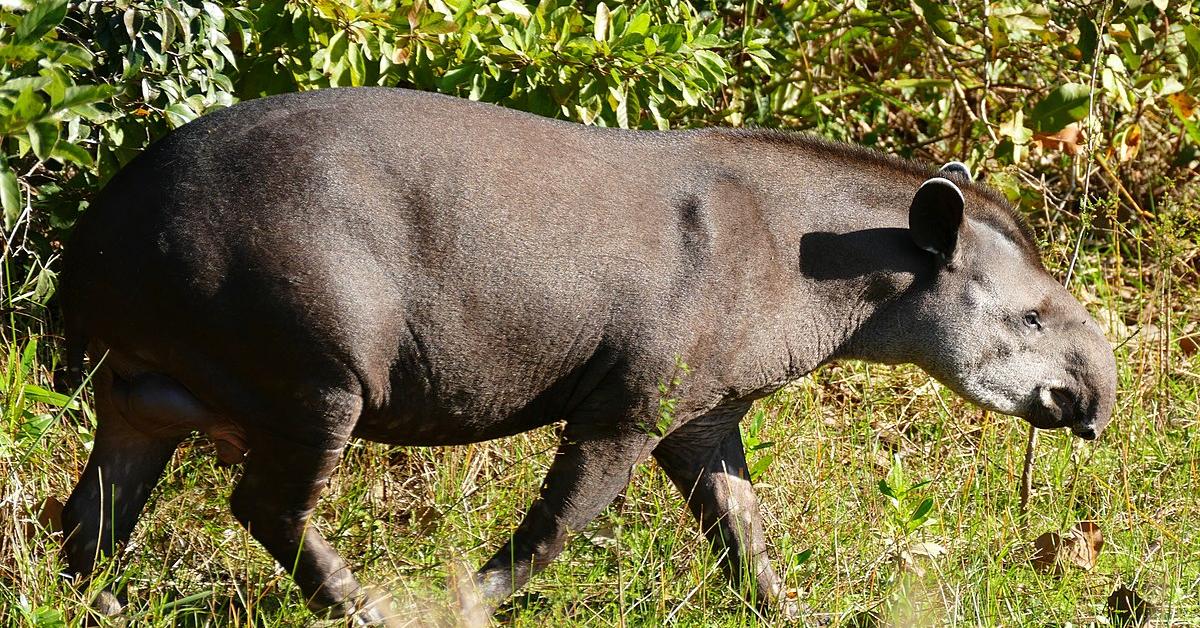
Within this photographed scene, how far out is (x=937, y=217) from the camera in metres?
4.69

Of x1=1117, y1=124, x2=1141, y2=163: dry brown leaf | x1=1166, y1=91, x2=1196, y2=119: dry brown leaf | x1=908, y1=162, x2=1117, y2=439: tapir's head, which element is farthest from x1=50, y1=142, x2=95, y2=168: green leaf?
x1=1117, y1=124, x2=1141, y2=163: dry brown leaf

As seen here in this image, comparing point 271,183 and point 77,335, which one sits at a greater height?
point 271,183

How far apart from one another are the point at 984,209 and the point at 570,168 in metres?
1.66

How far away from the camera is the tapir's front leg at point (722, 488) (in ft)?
16.1

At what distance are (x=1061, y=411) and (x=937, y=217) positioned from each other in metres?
0.99

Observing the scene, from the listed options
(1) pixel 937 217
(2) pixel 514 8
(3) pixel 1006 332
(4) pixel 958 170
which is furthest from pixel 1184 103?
(2) pixel 514 8

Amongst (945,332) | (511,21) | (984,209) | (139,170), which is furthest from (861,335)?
(139,170)

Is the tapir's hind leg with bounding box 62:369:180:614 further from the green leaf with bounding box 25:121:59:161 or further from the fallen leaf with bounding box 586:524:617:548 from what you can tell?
the fallen leaf with bounding box 586:524:617:548

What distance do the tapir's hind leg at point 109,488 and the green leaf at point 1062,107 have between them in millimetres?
4142

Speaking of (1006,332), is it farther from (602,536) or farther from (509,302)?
(509,302)

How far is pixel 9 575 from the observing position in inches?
165

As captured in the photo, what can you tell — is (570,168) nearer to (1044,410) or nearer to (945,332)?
(945,332)

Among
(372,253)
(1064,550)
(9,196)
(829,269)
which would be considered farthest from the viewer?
(1064,550)

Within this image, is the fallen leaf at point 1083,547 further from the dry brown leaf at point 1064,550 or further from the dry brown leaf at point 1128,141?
the dry brown leaf at point 1128,141
